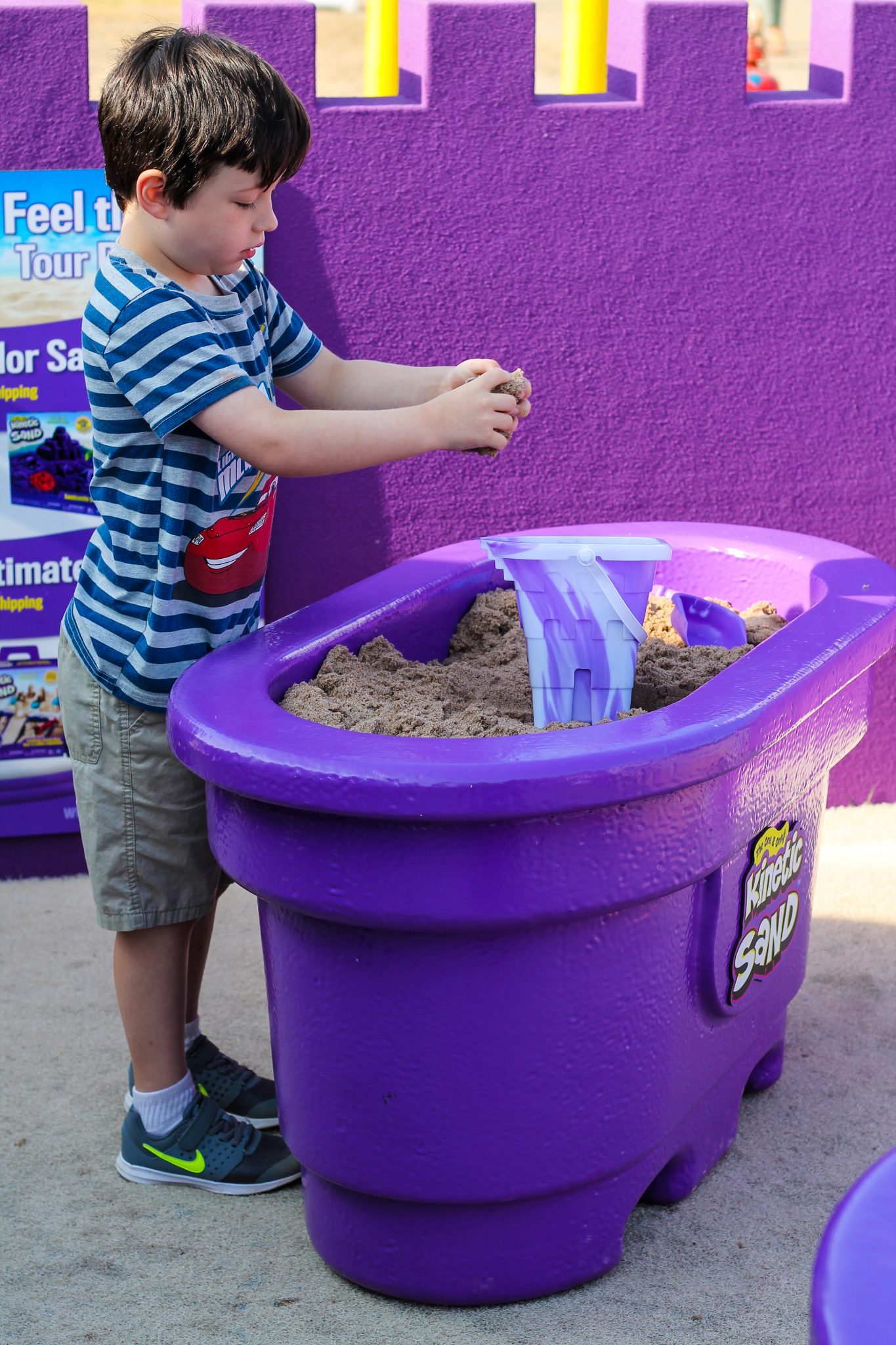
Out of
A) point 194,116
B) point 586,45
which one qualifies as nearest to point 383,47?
point 586,45

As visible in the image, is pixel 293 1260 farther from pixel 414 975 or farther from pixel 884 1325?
pixel 884 1325

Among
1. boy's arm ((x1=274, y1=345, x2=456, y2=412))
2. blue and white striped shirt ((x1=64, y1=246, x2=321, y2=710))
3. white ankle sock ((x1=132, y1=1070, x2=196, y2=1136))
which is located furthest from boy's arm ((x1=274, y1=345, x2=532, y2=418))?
white ankle sock ((x1=132, y1=1070, x2=196, y2=1136))

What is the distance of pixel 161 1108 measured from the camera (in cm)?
197

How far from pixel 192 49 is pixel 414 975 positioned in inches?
44.3

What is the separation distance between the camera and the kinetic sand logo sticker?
1862mm

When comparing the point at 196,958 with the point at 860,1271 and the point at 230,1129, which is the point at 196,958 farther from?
the point at 860,1271

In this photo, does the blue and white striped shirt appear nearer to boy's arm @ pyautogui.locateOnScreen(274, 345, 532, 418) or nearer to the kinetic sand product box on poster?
boy's arm @ pyautogui.locateOnScreen(274, 345, 532, 418)

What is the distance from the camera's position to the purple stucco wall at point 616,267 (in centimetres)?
277

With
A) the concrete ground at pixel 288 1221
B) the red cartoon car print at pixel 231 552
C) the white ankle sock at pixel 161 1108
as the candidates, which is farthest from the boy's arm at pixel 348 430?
the concrete ground at pixel 288 1221

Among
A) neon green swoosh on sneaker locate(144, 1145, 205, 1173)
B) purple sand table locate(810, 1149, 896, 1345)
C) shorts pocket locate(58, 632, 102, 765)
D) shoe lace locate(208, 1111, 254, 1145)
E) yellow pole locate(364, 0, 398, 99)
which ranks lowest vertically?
neon green swoosh on sneaker locate(144, 1145, 205, 1173)

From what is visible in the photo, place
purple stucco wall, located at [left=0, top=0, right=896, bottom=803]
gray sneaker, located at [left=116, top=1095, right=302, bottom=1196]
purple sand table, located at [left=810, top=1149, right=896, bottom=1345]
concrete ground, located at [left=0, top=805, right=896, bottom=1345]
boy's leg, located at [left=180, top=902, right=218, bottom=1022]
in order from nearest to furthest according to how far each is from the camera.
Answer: purple sand table, located at [left=810, top=1149, right=896, bottom=1345], concrete ground, located at [left=0, top=805, right=896, bottom=1345], gray sneaker, located at [left=116, top=1095, right=302, bottom=1196], boy's leg, located at [left=180, top=902, right=218, bottom=1022], purple stucco wall, located at [left=0, top=0, right=896, bottom=803]

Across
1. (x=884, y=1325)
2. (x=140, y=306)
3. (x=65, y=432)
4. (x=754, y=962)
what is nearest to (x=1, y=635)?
(x=65, y=432)

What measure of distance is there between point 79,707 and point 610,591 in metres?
0.72

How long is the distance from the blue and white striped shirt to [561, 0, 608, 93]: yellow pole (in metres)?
1.26
